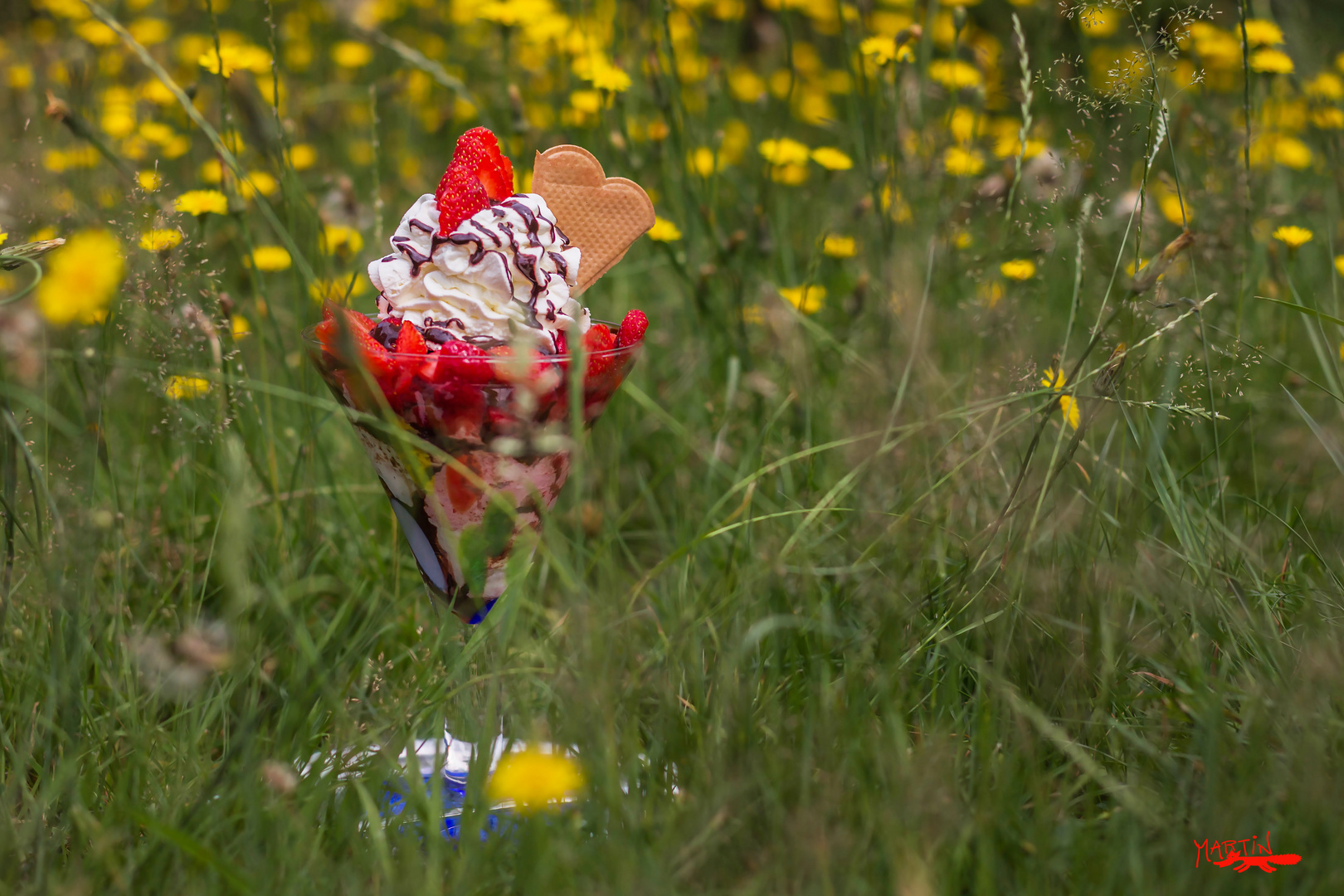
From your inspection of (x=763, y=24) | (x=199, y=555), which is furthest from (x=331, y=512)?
(x=763, y=24)

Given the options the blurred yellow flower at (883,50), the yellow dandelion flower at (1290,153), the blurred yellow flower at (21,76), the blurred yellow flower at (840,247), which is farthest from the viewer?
the blurred yellow flower at (21,76)

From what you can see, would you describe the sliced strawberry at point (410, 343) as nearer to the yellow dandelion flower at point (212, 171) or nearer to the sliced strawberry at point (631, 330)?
the sliced strawberry at point (631, 330)

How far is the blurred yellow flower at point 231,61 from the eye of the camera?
61.6 inches

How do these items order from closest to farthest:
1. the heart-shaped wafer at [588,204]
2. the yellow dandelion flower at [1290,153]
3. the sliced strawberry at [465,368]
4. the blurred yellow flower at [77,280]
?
the blurred yellow flower at [77,280]
the sliced strawberry at [465,368]
the heart-shaped wafer at [588,204]
the yellow dandelion flower at [1290,153]

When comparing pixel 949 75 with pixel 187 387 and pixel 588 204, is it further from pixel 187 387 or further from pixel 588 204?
pixel 187 387

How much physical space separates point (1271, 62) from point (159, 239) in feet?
6.95

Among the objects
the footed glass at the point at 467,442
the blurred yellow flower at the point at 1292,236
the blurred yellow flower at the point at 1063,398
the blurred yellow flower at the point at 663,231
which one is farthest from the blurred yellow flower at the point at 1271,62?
the footed glass at the point at 467,442

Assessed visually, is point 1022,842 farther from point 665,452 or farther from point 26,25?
point 26,25

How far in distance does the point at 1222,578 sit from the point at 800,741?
64 cm

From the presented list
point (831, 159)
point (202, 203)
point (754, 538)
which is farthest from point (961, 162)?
point (202, 203)

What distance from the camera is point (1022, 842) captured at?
1.02 m

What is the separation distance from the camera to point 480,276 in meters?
1.25

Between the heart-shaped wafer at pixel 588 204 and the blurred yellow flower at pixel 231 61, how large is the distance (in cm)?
49

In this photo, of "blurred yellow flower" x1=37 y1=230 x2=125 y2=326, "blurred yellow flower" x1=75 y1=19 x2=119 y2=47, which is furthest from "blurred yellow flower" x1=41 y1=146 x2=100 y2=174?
"blurred yellow flower" x1=37 y1=230 x2=125 y2=326
